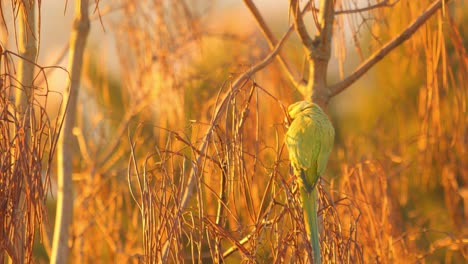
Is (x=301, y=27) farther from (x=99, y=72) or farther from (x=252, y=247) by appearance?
(x=99, y=72)

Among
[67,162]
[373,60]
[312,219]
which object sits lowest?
[312,219]

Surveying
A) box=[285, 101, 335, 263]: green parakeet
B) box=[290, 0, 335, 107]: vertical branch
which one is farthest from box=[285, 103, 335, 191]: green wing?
box=[290, 0, 335, 107]: vertical branch

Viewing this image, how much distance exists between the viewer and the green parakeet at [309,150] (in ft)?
6.88

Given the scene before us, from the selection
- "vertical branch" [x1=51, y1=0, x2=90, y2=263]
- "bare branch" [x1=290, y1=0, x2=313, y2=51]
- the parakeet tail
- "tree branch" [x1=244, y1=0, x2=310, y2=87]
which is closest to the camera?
the parakeet tail

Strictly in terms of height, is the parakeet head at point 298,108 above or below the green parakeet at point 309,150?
above

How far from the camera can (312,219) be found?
2.08 m

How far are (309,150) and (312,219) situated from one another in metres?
0.17

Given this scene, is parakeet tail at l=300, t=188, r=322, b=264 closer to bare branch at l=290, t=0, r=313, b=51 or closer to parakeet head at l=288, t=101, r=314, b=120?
parakeet head at l=288, t=101, r=314, b=120

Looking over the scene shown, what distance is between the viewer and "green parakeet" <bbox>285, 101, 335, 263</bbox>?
2.10 metres

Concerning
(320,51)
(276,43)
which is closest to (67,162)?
(276,43)

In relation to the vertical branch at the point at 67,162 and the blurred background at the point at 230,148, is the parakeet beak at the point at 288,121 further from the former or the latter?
the vertical branch at the point at 67,162

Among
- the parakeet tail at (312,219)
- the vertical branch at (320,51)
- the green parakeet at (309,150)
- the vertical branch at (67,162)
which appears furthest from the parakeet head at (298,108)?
the vertical branch at (67,162)

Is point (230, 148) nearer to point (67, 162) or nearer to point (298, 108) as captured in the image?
point (298, 108)

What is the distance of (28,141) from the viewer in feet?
6.86
